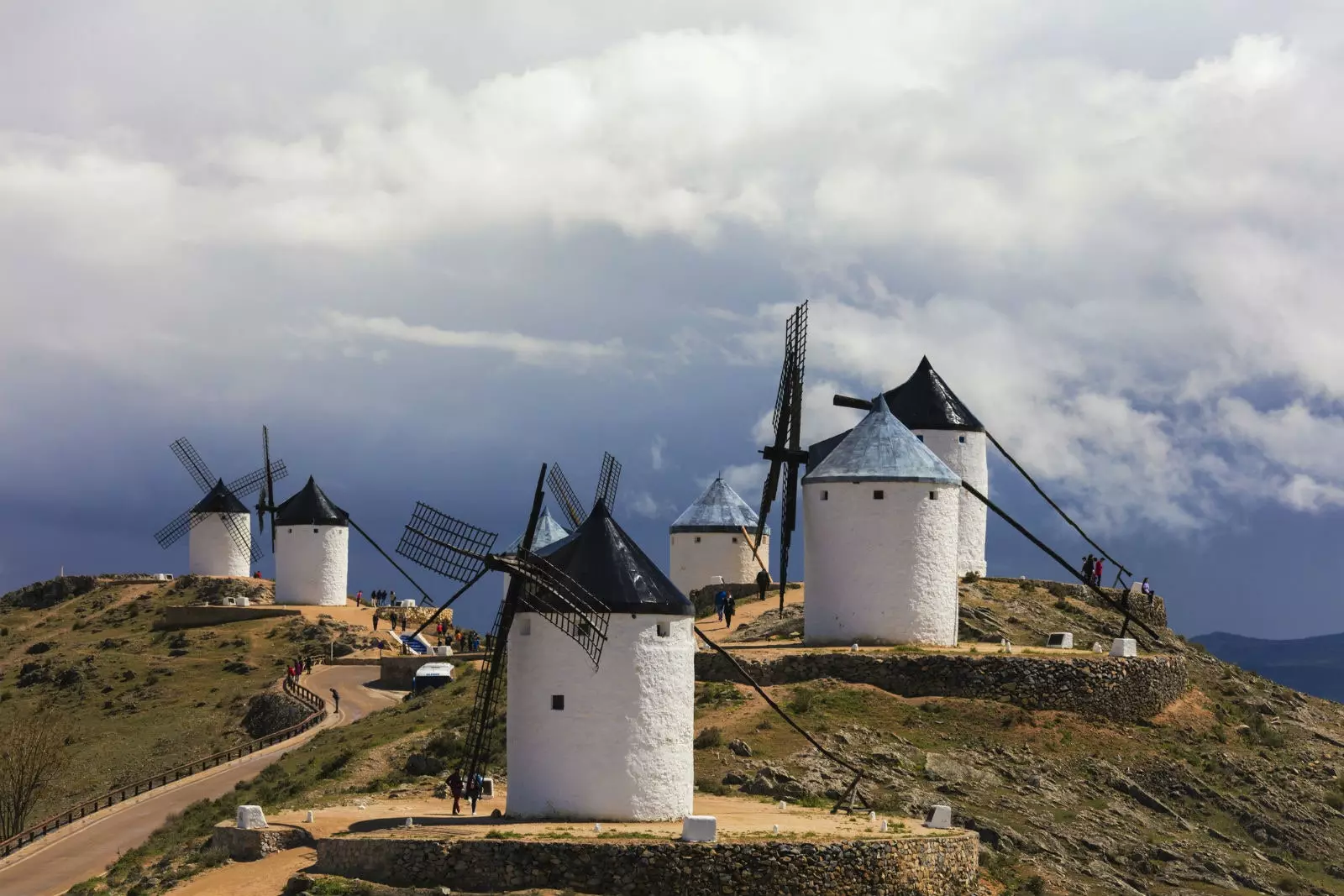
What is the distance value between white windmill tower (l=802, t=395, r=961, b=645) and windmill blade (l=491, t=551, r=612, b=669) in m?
14.1

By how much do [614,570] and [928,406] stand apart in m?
24.4

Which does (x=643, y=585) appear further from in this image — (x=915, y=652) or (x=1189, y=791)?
(x=1189, y=791)

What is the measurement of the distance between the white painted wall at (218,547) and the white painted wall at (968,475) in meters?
46.2

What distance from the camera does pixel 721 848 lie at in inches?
1121

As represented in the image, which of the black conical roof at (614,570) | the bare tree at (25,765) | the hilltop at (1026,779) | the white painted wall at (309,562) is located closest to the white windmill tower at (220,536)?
the white painted wall at (309,562)

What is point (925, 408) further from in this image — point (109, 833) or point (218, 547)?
point (218, 547)

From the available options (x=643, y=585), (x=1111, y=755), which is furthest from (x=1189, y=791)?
(x=643, y=585)

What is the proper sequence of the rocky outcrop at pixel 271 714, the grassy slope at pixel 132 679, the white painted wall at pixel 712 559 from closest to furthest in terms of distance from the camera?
the rocky outcrop at pixel 271 714
the grassy slope at pixel 132 679
the white painted wall at pixel 712 559

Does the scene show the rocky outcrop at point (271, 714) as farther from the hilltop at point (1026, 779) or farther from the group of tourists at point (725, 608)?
the group of tourists at point (725, 608)

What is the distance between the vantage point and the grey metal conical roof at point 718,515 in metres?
64.1

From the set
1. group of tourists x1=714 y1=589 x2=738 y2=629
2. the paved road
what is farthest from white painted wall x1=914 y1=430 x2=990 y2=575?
the paved road

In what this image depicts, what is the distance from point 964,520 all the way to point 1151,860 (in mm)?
19809

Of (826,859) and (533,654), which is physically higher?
(533,654)

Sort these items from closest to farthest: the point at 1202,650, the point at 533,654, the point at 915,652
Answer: the point at 533,654 < the point at 915,652 < the point at 1202,650
